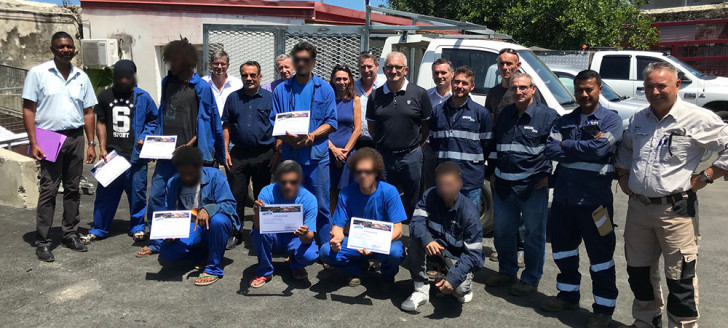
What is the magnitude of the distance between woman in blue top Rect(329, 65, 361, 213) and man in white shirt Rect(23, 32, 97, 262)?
7.95 ft

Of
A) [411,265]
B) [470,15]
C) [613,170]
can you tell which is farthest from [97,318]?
[470,15]

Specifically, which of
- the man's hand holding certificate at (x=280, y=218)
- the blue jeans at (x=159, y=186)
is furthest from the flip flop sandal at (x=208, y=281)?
the blue jeans at (x=159, y=186)

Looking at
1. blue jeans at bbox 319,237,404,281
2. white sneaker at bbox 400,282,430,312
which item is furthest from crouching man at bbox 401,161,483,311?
blue jeans at bbox 319,237,404,281

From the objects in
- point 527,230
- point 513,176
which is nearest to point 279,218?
point 513,176

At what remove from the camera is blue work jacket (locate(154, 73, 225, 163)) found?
5734mm

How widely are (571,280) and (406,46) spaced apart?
404 centimetres

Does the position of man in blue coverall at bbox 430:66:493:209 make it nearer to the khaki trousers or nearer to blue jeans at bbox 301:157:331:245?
blue jeans at bbox 301:157:331:245

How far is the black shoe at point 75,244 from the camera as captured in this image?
227 inches

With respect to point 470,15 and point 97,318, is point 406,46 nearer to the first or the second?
point 97,318

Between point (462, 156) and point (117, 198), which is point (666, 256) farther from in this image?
point (117, 198)

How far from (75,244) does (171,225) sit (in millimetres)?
1474

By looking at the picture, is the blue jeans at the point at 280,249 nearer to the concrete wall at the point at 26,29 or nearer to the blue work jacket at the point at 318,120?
the blue work jacket at the point at 318,120

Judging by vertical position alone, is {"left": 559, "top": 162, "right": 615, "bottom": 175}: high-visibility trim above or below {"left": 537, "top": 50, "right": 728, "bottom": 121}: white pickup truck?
below

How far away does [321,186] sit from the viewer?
5.49m
